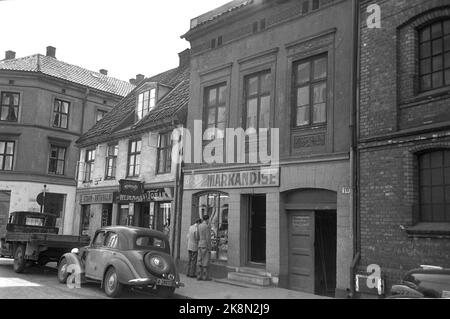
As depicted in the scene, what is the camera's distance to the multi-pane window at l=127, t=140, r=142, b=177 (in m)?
19.8

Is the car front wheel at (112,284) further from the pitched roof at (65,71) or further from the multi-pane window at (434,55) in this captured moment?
the pitched roof at (65,71)

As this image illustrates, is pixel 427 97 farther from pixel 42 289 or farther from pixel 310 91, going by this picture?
pixel 42 289

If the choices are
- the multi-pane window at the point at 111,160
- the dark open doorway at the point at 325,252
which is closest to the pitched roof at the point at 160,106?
the multi-pane window at the point at 111,160

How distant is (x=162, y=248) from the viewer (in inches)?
457

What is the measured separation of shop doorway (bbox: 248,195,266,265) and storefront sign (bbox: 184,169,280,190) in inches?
25.6

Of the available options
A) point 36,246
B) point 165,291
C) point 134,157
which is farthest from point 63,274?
point 134,157

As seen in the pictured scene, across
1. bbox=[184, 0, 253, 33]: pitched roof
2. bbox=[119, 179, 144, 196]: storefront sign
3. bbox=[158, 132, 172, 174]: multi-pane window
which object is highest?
bbox=[184, 0, 253, 33]: pitched roof

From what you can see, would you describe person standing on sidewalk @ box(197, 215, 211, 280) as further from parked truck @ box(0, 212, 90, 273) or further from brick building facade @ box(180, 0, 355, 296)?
parked truck @ box(0, 212, 90, 273)

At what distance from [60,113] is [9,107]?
320 centimetres

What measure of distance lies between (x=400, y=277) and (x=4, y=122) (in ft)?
91.5

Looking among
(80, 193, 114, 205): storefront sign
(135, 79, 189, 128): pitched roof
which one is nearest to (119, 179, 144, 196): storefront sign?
(135, 79, 189, 128): pitched roof

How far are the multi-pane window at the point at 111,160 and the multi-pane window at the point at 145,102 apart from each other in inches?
74.6

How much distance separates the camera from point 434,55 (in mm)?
9812

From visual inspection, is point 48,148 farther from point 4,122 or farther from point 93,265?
point 93,265
